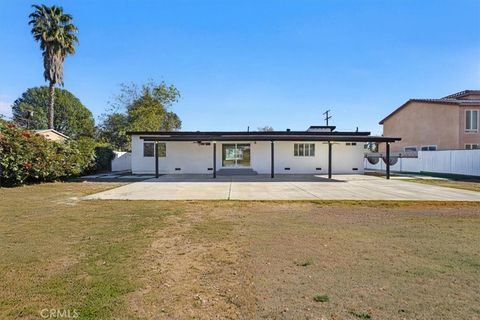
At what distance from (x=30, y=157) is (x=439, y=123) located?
96.6ft

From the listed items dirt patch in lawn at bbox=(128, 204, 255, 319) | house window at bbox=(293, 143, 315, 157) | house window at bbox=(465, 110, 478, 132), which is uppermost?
house window at bbox=(465, 110, 478, 132)

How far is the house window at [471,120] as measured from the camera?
87.7 feet

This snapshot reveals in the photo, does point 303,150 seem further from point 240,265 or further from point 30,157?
Answer: point 240,265

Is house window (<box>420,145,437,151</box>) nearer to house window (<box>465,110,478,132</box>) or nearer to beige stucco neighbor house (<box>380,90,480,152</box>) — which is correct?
beige stucco neighbor house (<box>380,90,480,152</box>)

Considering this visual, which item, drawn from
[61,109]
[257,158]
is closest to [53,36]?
[257,158]

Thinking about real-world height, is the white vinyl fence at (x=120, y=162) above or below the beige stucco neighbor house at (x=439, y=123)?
below

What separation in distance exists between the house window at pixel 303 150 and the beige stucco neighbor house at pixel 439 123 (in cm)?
1216

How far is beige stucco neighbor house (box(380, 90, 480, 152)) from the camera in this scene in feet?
87.4

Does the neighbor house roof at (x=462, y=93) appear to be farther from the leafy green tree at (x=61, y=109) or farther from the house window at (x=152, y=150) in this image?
the leafy green tree at (x=61, y=109)

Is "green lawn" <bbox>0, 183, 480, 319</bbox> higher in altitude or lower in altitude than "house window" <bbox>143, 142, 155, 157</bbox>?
lower

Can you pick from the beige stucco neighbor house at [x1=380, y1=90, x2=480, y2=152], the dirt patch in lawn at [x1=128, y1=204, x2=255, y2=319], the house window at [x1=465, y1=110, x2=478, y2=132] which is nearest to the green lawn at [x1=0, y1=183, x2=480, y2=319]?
the dirt patch in lawn at [x1=128, y1=204, x2=255, y2=319]
